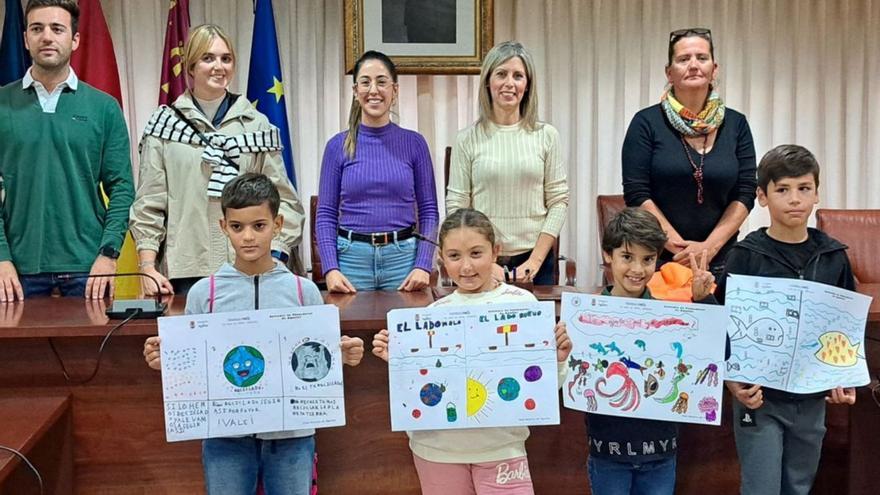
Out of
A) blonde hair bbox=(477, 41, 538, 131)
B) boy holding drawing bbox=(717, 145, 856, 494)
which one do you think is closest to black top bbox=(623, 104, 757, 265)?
blonde hair bbox=(477, 41, 538, 131)

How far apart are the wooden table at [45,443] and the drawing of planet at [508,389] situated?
1224 mm

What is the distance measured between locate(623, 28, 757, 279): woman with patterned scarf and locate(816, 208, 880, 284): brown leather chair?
156 cm

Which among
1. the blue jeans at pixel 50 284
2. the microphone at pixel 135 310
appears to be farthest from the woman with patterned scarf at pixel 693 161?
the blue jeans at pixel 50 284

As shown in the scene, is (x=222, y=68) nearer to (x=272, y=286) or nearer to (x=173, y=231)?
(x=173, y=231)

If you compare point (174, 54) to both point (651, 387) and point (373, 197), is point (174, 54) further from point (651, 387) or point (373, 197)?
point (651, 387)

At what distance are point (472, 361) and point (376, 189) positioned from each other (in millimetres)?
1068

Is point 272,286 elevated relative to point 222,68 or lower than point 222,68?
lower

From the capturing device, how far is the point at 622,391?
2104mm

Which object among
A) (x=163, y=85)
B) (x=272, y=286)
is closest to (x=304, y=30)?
(x=163, y=85)

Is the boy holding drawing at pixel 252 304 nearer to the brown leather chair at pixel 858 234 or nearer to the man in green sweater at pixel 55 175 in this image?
the man in green sweater at pixel 55 175

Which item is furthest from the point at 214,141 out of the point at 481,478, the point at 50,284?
the point at 481,478

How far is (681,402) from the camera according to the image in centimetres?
210

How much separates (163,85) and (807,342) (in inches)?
143

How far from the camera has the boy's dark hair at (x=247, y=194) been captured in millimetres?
2053
